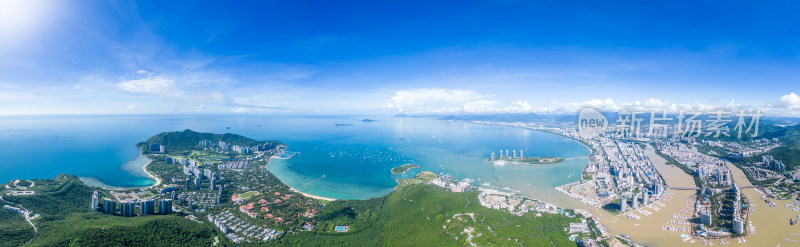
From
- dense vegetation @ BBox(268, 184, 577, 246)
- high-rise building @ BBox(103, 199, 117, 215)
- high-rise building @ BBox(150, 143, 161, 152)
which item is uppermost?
high-rise building @ BBox(150, 143, 161, 152)

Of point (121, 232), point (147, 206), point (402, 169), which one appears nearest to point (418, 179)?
point (402, 169)

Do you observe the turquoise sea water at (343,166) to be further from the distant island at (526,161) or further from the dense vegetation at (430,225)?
the dense vegetation at (430,225)

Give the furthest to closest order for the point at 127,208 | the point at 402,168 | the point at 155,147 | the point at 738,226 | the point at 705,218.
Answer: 1. the point at 155,147
2. the point at 402,168
3. the point at 127,208
4. the point at 705,218
5. the point at 738,226

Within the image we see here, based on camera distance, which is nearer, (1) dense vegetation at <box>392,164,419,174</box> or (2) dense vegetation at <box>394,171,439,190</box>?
(2) dense vegetation at <box>394,171,439,190</box>

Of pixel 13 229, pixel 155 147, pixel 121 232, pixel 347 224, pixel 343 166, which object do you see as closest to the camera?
pixel 13 229

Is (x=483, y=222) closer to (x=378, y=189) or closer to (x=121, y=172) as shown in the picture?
(x=378, y=189)

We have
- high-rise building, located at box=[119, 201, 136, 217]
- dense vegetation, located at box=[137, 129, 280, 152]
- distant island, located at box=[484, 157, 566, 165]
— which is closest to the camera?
high-rise building, located at box=[119, 201, 136, 217]

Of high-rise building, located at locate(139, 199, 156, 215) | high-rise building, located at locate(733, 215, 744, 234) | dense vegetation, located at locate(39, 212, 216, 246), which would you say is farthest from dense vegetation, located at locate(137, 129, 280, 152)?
high-rise building, located at locate(733, 215, 744, 234)

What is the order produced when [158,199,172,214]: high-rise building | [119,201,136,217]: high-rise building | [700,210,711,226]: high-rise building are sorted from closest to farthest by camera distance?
[700,210,711,226]: high-rise building < [119,201,136,217]: high-rise building < [158,199,172,214]: high-rise building

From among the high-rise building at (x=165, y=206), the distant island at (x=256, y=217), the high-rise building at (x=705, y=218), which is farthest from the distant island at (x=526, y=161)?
the high-rise building at (x=165, y=206)

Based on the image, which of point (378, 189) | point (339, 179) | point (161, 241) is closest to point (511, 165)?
point (378, 189)

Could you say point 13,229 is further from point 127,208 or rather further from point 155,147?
point 155,147

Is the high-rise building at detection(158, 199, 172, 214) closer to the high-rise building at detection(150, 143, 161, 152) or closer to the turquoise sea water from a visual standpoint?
the turquoise sea water
